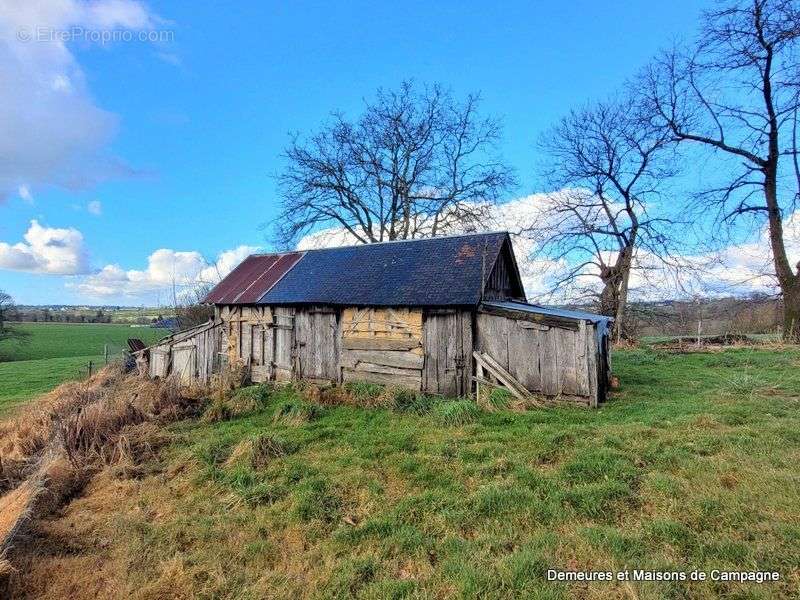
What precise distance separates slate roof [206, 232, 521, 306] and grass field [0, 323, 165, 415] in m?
10.2

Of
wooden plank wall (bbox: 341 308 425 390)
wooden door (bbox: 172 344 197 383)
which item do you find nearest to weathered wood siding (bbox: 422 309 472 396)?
wooden plank wall (bbox: 341 308 425 390)

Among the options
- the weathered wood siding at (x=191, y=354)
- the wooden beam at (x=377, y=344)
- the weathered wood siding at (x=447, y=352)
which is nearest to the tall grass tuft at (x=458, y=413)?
the weathered wood siding at (x=447, y=352)

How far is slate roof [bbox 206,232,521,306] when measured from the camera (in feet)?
35.2

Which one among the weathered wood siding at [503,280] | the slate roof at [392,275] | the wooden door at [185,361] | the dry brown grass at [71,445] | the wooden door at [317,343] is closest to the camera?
the dry brown grass at [71,445]

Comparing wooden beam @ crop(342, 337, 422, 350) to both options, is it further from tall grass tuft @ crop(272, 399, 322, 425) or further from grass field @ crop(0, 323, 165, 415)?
grass field @ crop(0, 323, 165, 415)

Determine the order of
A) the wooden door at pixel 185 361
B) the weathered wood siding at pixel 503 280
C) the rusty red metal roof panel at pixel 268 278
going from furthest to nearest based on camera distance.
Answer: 1. the wooden door at pixel 185 361
2. the rusty red metal roof panel at pixel 268 278
3. the weathered wood siding at pixel 503 280

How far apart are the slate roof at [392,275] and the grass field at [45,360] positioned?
33.4 ft

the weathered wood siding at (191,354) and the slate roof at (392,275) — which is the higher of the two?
the slate roof at (392,275)

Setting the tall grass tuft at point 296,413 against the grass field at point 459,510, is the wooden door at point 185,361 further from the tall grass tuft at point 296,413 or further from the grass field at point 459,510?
the grass field at point 459,510

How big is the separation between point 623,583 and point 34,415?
13448 mm

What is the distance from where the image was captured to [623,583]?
3398 mm

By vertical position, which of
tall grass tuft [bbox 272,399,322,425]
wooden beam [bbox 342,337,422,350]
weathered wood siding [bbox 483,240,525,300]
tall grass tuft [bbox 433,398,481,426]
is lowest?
tall grass tuft [bbox 272,399,322,425]

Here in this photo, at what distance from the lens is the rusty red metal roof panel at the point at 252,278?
15016 millimetres

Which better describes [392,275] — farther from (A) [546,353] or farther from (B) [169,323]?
(B) [169,323]
